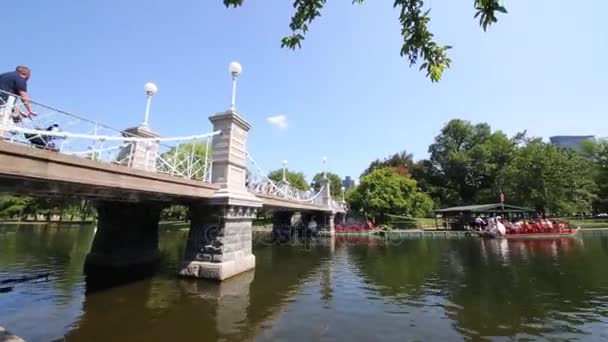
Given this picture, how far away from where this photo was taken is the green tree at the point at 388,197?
123ft

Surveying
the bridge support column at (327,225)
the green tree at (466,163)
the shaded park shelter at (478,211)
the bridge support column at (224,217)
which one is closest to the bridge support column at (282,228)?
the bridge support column at (327,225)

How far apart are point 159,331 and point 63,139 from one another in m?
4.83

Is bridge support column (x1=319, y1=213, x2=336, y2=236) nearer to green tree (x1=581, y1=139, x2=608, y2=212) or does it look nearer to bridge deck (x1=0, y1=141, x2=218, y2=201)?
bridge deck (x1=0, y1=141, x2=218, y2=201)

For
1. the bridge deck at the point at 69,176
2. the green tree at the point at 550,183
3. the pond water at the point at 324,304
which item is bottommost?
the pond water at the point at 324,304

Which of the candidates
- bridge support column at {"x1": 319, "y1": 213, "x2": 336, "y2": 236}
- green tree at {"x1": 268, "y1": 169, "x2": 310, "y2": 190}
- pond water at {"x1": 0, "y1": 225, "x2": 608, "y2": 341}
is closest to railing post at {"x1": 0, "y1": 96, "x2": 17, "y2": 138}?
pond water at {"x1": 0, "y1": 225, "x2": 608, "y2": 341}

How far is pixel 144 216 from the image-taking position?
1440cm

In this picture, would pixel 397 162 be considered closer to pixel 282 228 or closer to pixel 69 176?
pixel 282 228

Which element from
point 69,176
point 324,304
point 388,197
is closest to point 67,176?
point 69,176

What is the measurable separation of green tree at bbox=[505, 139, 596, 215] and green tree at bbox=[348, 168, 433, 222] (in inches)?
452

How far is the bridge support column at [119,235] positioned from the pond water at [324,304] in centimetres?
110

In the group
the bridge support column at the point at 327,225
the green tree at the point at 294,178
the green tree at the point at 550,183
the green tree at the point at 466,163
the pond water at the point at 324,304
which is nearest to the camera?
the pond water at the point at 324,304

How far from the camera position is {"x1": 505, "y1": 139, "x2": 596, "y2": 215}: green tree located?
3638 centimetres

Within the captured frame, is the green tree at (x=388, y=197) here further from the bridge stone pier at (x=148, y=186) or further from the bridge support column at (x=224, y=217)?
the bridge support column at (x=224, y=217)

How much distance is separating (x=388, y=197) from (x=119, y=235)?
1185 inches
